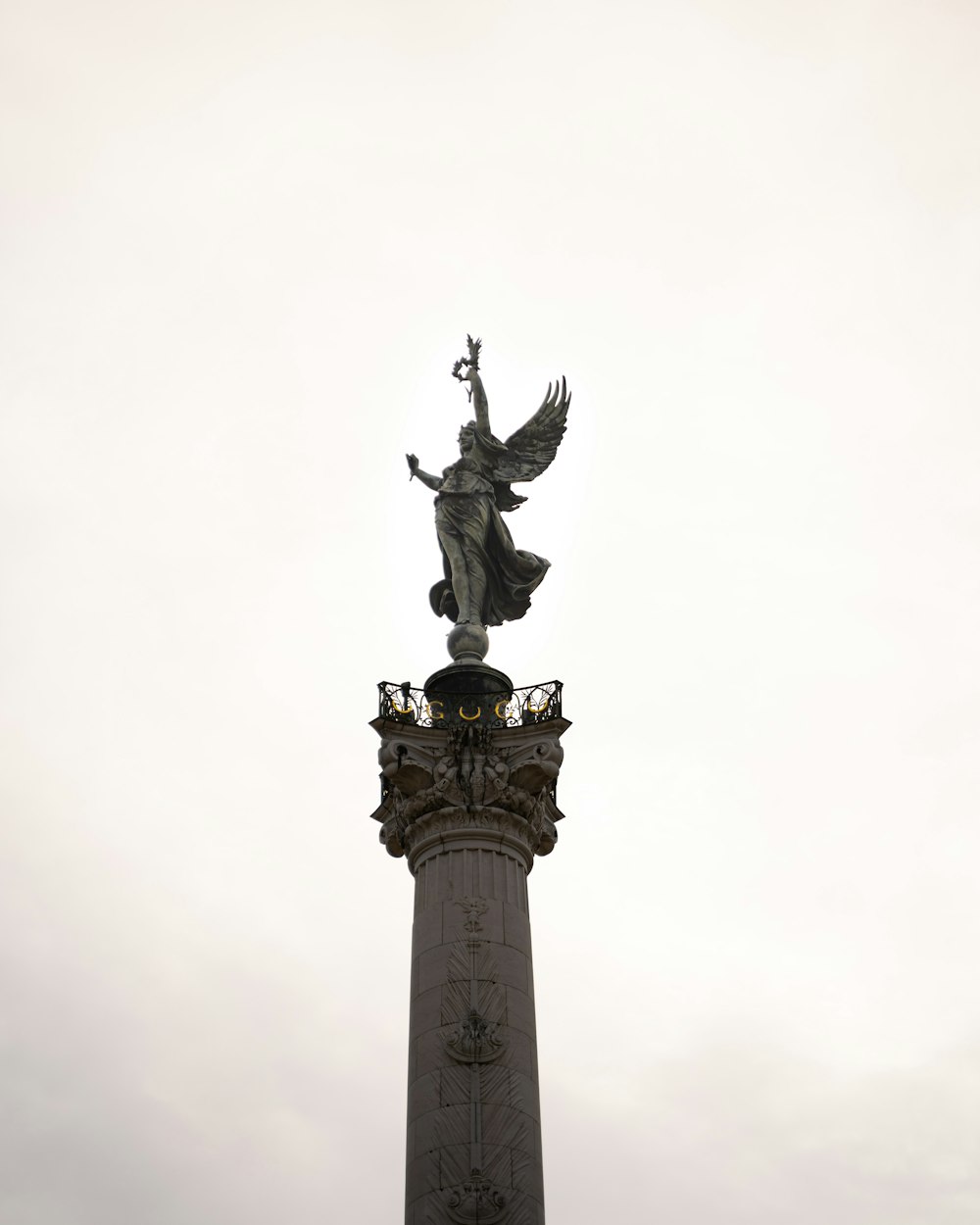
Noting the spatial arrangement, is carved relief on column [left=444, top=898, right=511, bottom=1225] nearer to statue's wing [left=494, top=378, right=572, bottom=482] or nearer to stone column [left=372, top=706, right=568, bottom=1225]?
stone column [left=372, top=706, right=568, bottom=1225]

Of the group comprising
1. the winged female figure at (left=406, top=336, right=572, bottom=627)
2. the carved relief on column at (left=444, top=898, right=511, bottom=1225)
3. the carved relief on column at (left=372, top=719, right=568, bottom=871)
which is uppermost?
the winged female figure at (left=406, top=336, right=572, bottom=627)

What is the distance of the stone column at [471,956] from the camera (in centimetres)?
2830

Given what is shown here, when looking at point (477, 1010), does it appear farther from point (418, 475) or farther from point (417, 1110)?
point (418, 475)

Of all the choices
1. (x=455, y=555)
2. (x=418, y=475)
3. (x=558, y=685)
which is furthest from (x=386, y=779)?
(x=418, y=475)

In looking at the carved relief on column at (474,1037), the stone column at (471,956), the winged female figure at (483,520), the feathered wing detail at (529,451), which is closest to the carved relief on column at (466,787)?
the stone column at (471,956)

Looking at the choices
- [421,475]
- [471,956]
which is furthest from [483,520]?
[471,956]

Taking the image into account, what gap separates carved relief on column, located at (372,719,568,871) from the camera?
3262 centimetres

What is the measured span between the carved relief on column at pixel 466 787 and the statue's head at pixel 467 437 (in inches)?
363

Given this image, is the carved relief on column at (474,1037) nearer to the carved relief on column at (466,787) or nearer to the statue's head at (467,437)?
the carved relief on column at (466,787)

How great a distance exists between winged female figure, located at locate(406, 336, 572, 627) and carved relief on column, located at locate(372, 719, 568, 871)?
4.46 metres

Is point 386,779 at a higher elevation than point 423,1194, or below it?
higher

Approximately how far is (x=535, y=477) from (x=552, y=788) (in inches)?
379

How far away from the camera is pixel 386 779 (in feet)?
110

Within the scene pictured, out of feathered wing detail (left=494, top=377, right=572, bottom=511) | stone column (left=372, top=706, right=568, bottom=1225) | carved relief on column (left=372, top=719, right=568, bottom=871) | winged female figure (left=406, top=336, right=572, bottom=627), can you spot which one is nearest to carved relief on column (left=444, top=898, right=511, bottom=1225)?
stone column (left=372, top=706, right=568, bottom=1225)
